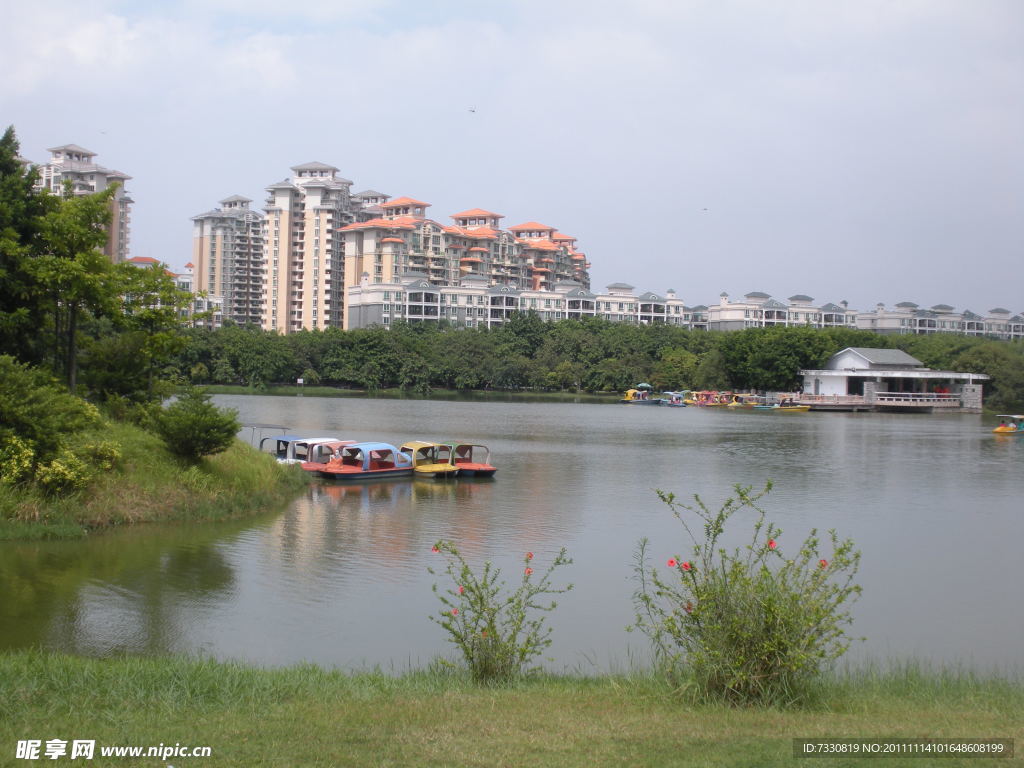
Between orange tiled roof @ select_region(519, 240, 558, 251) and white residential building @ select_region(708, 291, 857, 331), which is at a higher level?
orange tiled roof @ select_region(519, 240, 558, 251)

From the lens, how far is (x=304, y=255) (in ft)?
329

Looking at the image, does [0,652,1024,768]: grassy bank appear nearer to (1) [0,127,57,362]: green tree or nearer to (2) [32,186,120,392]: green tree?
(2) [32,186,120,392]: green tree

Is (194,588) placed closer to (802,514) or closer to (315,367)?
(802,514)

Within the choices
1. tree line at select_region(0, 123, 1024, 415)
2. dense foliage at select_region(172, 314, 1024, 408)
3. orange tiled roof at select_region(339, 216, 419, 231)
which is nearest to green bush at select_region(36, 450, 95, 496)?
tree line at select_region(0, 123, 1024, 415)

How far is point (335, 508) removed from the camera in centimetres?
1878

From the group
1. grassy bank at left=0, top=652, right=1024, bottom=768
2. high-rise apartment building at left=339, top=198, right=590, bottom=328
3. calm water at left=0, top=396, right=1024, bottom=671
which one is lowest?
calm water at left=0, top=396, right=1024, bottom=671

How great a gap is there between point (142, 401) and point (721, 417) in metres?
42.4

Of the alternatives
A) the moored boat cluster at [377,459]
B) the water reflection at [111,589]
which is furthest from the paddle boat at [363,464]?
the water reflection at [111,589]

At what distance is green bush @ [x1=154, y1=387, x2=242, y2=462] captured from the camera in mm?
16234

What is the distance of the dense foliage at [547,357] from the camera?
68625mm

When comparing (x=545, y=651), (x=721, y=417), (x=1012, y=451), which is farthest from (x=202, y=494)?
(x=721, y=417)

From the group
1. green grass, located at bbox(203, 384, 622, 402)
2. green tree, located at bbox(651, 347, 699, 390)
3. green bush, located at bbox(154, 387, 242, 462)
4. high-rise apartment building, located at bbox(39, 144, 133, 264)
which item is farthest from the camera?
high-rise apartment building, located at bbox(39, 144, 133, 264)

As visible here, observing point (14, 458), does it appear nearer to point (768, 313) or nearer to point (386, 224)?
point (386, 224)

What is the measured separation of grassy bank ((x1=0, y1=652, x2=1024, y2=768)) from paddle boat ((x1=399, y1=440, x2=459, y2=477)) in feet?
52.5
